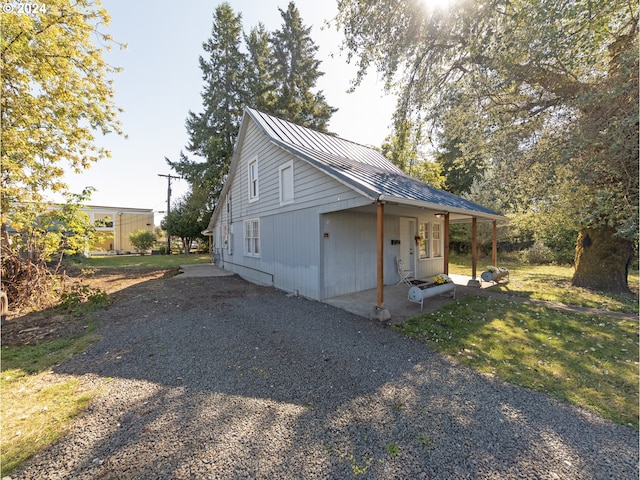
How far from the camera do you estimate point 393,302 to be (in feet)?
22.8

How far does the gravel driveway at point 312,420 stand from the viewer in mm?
2062

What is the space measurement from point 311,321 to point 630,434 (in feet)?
14.4

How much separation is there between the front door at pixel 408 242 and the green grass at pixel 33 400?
9083 mm

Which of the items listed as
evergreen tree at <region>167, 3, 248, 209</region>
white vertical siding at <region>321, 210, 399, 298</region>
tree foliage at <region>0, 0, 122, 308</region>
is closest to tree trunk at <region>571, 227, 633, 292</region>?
white vertical siding at <region>321, 210, 399, 298</region>

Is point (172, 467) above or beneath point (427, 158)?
beneath

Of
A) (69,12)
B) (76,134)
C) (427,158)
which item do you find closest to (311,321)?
(76,134)

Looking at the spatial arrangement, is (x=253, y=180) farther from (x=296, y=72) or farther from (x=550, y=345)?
(x=296, y=72)

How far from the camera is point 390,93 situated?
8.49m

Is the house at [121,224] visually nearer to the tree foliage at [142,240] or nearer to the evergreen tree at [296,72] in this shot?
the tree foliage at [142,240]

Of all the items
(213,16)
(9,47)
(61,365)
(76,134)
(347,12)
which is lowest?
(61,365)

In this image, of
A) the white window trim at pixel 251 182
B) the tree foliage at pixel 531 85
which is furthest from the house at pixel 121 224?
the tree foliage at pixel 531 85

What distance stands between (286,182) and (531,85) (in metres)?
7.17

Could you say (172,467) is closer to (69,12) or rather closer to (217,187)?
(69,12)

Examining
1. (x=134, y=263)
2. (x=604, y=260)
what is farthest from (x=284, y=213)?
(x=134, y=263)
